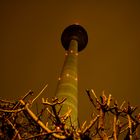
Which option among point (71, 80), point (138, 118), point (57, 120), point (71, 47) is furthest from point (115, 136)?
point (71, 47)

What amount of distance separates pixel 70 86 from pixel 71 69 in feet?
9.39

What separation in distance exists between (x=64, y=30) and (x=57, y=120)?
2225 cm

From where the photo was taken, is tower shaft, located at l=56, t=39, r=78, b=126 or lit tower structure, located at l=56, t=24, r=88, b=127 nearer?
tower shaft, located at l=56, t=39, r=78, b=126

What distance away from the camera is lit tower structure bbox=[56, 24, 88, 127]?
557 inches

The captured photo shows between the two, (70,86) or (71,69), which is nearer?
(70,86)

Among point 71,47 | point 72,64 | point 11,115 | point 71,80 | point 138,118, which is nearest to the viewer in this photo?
point 138,118

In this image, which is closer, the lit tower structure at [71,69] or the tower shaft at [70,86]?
the tower shaft at [70,86]

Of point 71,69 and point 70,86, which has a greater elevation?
point 71,69

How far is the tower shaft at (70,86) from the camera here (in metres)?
13.8

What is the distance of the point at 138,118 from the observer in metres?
3.24

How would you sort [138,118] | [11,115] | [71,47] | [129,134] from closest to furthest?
[129,134] < [138,118] < [11,115] < [71,47]

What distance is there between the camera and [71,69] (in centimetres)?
1898

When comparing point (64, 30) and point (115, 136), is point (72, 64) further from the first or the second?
point (115, 136)

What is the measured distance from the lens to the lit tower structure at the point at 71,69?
1415 centimetres
